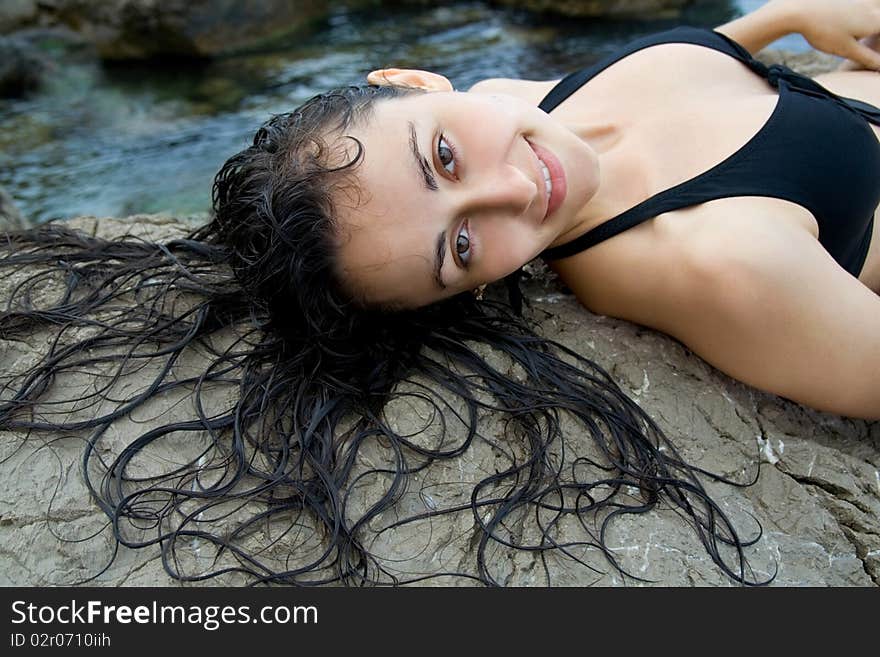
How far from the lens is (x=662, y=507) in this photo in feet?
6.61

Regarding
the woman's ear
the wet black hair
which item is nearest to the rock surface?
the wet black hair

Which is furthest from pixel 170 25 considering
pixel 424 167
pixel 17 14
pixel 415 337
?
pixel 424 167

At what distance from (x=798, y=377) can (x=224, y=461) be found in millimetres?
1435

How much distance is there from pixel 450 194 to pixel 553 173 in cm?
32

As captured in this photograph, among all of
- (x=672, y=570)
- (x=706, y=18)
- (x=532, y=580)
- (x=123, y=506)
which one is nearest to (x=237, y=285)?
(x=123, y=506)

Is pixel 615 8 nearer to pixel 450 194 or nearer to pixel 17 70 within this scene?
pixel 17 70

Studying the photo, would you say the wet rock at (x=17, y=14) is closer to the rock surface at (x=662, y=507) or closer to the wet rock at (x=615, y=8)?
the wet rock at (x=615, y=8)

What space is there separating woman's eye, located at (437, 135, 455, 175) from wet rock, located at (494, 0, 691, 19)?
5505 millimetres

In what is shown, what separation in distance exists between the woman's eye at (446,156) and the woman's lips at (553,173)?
248mm

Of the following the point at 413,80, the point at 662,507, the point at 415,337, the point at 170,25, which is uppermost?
the point at 413,80

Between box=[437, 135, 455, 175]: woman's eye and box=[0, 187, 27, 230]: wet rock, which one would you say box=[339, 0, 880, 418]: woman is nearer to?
box=[437, 135, 455, 175]: woman's eye

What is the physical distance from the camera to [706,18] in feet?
22.5

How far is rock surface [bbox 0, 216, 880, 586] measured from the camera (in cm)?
187

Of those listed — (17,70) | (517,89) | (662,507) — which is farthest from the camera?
(17,70)
